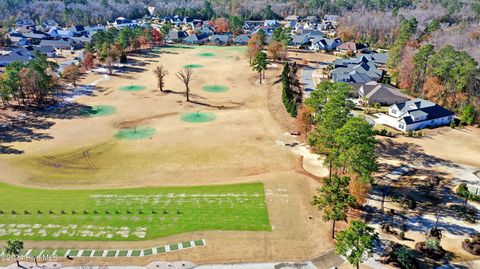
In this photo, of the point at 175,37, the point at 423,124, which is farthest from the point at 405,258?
the point at 175,37

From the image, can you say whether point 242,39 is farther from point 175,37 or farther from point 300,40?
point 175,37

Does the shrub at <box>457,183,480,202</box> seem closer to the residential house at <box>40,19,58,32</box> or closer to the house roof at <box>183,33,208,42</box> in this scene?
the house roof at <box>183,33,208,42</box>

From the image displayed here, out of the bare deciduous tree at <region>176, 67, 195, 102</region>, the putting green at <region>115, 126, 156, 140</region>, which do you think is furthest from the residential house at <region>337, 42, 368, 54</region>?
the putting green at <region>115, 126, 156, 140</region>

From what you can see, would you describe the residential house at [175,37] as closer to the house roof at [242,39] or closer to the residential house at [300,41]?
the house roof at [242,39]

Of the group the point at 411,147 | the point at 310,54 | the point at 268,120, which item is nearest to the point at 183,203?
the point at 268,120

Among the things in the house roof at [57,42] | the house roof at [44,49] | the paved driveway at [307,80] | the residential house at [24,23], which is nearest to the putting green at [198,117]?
the paved driveway at [307,80]

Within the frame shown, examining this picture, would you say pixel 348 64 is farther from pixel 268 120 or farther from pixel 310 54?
pixel 268 120

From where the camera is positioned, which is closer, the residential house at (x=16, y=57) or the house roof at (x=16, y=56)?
the residential house at (x=16, y=57)
